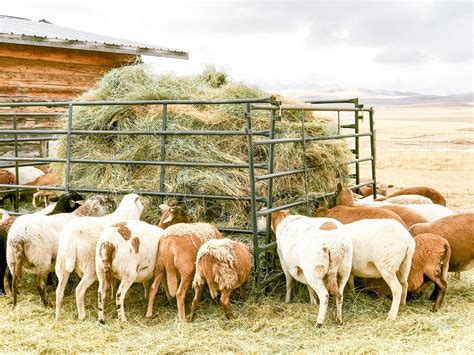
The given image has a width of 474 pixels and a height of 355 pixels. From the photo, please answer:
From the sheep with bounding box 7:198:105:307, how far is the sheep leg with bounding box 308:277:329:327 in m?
3.08

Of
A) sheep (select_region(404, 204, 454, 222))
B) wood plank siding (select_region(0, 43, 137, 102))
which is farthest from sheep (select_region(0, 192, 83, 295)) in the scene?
wood plank siding (select_region(0, 43, 137, 102))

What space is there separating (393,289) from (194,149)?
314cm

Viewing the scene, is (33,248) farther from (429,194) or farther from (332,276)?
(429,194)

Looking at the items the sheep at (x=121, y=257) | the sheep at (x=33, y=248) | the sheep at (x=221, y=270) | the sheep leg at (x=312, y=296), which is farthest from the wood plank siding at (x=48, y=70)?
the sheep leg at (x=312, y=296)

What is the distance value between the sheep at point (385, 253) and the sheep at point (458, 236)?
3.02 ft

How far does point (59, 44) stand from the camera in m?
12.7

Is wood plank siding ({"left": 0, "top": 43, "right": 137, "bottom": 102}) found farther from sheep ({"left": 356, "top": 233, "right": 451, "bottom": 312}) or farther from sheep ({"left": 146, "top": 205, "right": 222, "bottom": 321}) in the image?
sheep ({"left": 356, "top": 233, "right": 451, "bottom": 312})

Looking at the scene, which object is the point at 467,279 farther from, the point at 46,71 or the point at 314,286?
the point at 46,71

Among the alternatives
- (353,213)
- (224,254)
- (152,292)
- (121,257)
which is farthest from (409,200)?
(121,257)

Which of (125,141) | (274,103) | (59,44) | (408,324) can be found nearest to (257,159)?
(274,103)

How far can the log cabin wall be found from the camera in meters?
12.8

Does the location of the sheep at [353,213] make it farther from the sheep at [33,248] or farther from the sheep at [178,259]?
the sheep at [33,248]

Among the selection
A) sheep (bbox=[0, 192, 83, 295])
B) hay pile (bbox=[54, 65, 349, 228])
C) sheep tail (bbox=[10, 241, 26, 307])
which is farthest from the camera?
hay pile (bbox=[54, 65, 349, 228])

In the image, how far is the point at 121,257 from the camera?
19.9ft
